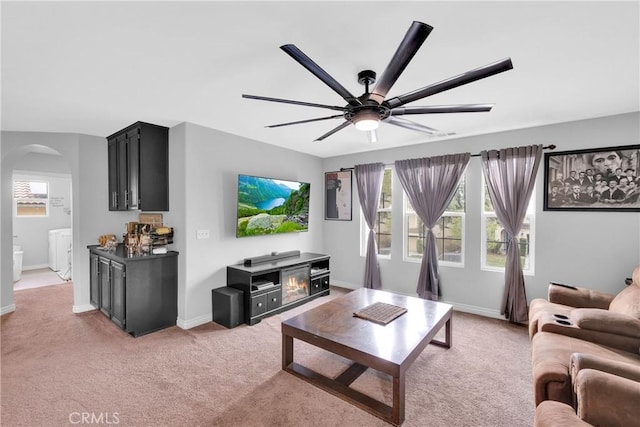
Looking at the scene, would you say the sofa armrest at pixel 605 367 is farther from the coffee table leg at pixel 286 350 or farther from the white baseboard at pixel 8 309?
the white baseboard at pixel 8 309

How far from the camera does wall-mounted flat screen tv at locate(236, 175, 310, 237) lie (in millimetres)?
3764

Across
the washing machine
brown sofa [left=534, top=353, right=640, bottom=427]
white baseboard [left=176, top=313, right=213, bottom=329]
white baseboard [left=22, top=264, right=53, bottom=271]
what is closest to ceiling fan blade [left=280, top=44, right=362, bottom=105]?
brown sofa [left=534, top=353, right=640, bottom=427]

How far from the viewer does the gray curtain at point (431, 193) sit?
3.88m

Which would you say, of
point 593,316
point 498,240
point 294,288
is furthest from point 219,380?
point 498,240

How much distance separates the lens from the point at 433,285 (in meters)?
4.01

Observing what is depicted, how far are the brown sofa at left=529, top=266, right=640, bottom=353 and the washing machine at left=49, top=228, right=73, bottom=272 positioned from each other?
26.1ft

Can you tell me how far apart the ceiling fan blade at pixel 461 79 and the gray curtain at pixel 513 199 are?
8.14 feet

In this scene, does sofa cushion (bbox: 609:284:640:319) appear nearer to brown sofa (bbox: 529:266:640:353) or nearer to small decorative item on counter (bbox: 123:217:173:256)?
brown sofa (bbox: 529:266:640:353)

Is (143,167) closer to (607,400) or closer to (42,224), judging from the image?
(607,400)

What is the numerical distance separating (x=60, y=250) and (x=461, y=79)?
772 centimetres

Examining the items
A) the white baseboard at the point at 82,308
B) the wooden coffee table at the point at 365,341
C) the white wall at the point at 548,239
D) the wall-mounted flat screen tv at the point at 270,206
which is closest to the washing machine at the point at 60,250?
the white baseboard at the point at 82,308

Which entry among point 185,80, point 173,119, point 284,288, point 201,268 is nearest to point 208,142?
point 173,119

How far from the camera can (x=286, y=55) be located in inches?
72.4

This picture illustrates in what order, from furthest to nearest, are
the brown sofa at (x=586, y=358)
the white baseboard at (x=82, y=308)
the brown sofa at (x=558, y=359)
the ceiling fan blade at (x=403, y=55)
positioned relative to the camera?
the white baseboard at (x=82, y=308) → the brown sofa at (x=558, y=359) → the brown sofa at (x=586, y=358) → the ceiling fan blade at (x=403, y=55)
